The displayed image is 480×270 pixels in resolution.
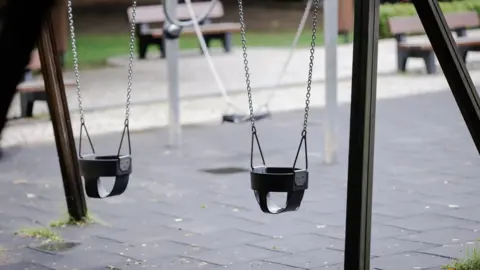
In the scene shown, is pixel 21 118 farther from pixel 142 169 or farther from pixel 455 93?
pixel 455 93

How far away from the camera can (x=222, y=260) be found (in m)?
5.87

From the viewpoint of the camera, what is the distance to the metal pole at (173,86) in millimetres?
9898

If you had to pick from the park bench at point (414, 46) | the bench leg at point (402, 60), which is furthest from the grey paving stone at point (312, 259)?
the bench leg at point (402, 60)

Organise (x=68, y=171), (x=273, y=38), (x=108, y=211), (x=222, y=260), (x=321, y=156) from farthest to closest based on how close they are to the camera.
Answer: (x=273, y=38), (x=321, y=156), (x=108, y=211), (x=68, y=171), (x=222, y=260)

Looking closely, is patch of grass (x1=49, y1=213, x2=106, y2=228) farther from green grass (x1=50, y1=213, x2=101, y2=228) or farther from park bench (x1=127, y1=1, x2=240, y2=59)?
park bench (x1=127, y1=1, x2=240, y2=59)

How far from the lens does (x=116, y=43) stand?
2172 centimetres

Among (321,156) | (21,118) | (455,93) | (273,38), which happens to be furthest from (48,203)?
(273,38)

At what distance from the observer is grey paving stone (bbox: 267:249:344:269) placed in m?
5.72

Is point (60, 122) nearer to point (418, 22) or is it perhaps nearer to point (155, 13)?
point (418, 22)

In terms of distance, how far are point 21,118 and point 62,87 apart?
5.31 metres

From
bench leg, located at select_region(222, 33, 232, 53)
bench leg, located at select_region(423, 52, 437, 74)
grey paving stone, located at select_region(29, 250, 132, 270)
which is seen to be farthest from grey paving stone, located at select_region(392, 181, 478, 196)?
bench leg, located at select_region(222, 33, 232, 53)

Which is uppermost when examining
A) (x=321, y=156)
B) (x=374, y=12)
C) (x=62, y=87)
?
(x=374, y=12)

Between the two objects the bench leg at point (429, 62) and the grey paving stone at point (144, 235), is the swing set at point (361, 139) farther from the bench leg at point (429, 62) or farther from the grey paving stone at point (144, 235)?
the bench leg at point (429, 62)

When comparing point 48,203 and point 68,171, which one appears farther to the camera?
point 48,203
